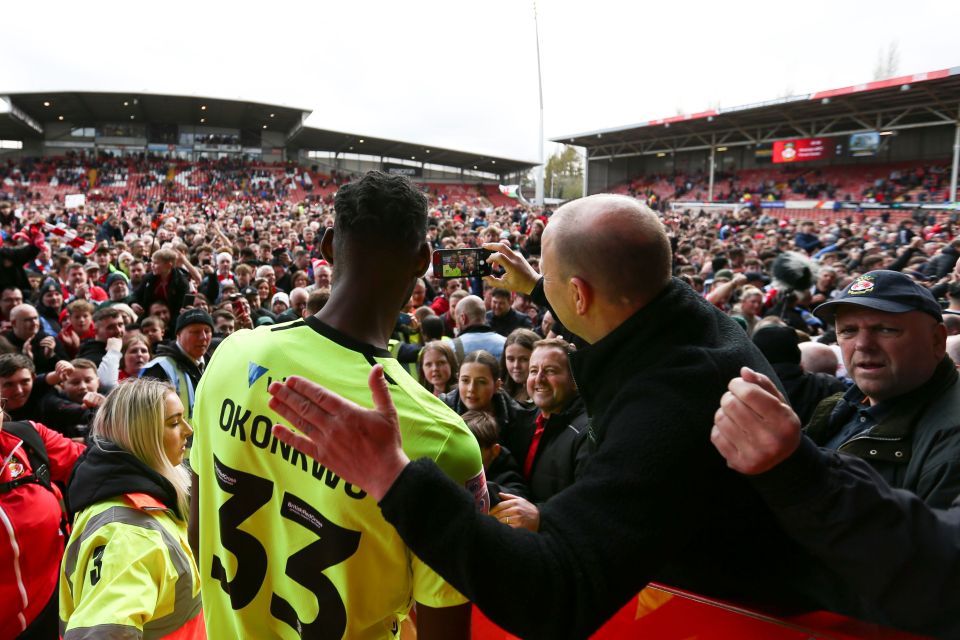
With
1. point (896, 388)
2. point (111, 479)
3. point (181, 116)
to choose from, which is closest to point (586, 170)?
point (181, 116)

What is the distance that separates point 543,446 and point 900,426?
166 cm

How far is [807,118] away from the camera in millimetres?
33094

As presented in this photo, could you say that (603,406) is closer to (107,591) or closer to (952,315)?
(107,591)

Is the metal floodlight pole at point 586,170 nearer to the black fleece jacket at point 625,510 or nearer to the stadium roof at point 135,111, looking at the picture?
the stadium roof at point 135,111

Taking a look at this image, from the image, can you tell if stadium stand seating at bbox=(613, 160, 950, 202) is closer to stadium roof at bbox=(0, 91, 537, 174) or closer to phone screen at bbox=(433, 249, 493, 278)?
stadium roof at bbox=(0, 91, 537, 174)

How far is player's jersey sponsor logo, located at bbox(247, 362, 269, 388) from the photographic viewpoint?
1310 mm

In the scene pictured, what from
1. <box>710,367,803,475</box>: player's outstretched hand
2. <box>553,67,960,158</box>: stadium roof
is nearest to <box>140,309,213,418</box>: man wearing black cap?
<box>710,367,803,475</box>: player's outstretched hand

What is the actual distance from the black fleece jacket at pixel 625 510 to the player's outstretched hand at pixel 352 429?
0.13 feet

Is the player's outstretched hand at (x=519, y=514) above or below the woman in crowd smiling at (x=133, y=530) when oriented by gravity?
above

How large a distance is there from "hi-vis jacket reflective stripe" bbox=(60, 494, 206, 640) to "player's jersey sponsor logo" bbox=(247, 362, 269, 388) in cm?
103

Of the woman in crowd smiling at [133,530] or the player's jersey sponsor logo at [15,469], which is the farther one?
the player's jersey sponsor logo at [15,469]

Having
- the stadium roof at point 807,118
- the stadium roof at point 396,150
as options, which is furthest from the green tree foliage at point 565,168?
the stadium roof at point 807,118

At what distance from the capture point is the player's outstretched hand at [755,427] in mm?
998

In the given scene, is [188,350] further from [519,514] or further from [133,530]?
[519,514]
